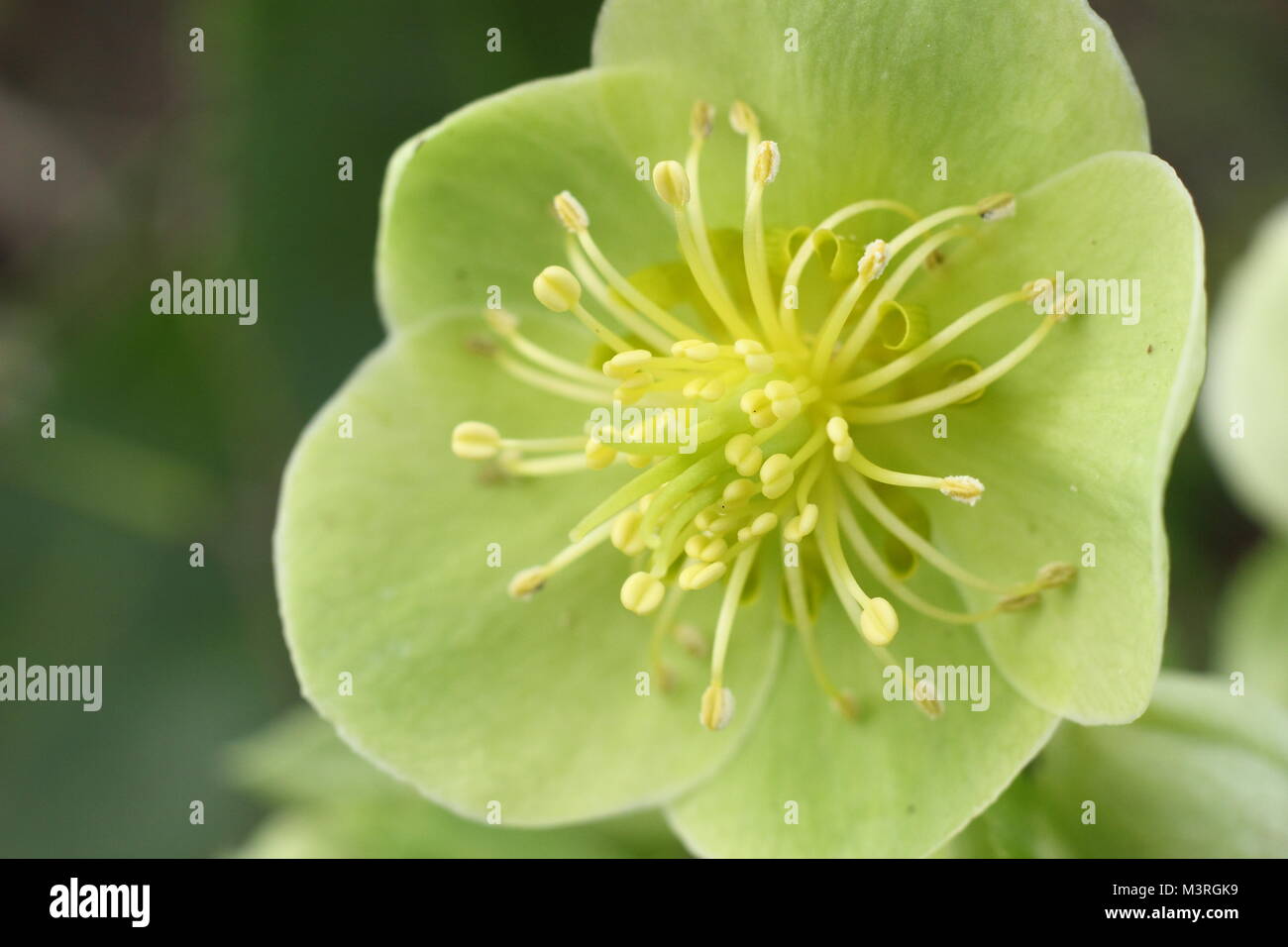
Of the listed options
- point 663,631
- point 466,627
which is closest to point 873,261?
point 663,631

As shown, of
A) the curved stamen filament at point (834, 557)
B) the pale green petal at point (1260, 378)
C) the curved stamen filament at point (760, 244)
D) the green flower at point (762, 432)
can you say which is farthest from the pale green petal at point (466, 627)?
the pale green petal at point (1260, 378)

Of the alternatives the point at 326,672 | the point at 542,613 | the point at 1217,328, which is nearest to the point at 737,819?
the point at 542,613

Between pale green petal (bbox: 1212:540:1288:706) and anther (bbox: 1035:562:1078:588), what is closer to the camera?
anther (bbox: 1035:562:1078:588)

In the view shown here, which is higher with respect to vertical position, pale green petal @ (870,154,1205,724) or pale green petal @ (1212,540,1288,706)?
pale green petal @ (870,154,1205,724)

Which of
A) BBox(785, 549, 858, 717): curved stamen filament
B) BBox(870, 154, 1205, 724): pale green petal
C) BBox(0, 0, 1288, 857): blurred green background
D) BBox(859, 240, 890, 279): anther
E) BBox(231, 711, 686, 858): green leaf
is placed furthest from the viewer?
BBox(0, 0, 1288, 857): blurred green background

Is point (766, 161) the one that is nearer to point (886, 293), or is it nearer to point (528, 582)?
point (886, 293)

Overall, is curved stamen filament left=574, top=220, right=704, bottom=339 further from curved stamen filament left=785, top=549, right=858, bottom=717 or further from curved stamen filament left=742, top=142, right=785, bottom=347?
curved stamen filament left=785, top=549, right=858, bottom=717

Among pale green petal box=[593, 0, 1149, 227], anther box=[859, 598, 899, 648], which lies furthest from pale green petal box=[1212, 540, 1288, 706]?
pale green petal box=[593, 0, 1149, 227]
